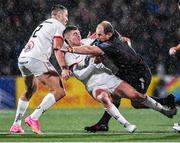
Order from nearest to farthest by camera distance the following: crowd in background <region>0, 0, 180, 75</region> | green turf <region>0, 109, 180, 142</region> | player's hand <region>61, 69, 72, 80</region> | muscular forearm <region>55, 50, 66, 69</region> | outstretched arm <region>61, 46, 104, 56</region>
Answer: green turf <region>0, 109, 180, 142</region> < outstretched arm <region>61, 46, 104, 56</region> < player's hand <region>61, 69, 72, 80</region> < muscular forearm <region>55, 50, 66, 69</region> < crowd in background <region>0, 0, 180, 75</region>

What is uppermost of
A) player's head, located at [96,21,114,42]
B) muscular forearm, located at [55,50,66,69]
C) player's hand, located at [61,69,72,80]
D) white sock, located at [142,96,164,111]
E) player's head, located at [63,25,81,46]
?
player's head, located at [96,21,114,42]

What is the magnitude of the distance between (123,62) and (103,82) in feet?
1.22

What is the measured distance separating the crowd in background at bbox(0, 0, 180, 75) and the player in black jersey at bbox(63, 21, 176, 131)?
720 centimetres

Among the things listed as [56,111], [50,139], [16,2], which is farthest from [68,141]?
[16,2]

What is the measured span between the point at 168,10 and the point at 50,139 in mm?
9777

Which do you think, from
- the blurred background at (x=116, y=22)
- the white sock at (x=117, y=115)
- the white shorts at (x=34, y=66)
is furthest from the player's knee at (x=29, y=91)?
the blurred background at (x=116, y=22)

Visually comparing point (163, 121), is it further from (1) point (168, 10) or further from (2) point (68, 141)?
(1) point (168, 10)

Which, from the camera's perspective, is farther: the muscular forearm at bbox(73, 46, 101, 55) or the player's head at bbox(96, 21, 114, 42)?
the player's head at bbox(96, 21, 114, 42)

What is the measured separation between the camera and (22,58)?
32.7 feet

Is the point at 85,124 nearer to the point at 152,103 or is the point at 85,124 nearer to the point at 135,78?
the point at 135,78

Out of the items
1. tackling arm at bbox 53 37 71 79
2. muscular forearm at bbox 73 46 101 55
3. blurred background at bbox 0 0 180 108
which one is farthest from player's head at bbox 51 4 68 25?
blurred background at bbox 0 0 180 108

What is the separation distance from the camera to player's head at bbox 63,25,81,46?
32.6 feet

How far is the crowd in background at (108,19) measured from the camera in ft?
56.8

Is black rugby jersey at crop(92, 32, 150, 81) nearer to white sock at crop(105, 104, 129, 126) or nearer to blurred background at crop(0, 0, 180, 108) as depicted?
white sock at crop(105, 104, 129, 126)
